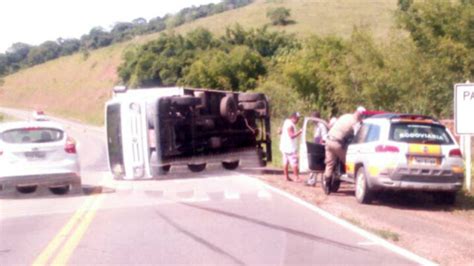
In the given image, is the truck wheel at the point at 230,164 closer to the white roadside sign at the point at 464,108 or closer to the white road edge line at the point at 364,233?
the white road edge line at the point at 364,233

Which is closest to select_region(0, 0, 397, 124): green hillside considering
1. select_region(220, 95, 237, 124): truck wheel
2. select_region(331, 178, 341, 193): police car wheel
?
select_region(220, 95, 237, 124): truck wheel

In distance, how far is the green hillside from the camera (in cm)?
8744

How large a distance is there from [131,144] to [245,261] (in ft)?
39.3

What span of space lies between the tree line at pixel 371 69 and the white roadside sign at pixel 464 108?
13.7 m

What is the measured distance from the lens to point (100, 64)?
330 ft

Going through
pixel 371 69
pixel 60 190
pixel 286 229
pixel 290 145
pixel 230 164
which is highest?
pixel 371 69

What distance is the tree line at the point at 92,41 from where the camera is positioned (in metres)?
117

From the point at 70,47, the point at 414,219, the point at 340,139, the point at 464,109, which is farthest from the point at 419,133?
the point at 70,47

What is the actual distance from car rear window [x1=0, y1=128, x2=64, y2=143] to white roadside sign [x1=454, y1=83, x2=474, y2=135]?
8.75 meters

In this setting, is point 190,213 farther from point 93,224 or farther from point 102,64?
point 102,64

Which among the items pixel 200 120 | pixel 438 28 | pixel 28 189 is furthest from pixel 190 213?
pixel 438 28

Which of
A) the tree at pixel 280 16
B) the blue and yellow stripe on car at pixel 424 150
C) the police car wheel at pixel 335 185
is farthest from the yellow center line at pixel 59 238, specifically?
the tree at pixel 280 16

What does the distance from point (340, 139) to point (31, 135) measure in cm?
696

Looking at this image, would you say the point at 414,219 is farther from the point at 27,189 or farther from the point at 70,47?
the point at 70,47
